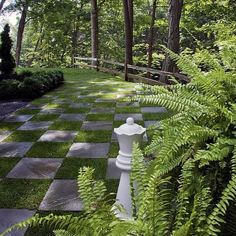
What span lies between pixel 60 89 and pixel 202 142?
338 inches

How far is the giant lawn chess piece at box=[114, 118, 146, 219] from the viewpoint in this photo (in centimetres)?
219

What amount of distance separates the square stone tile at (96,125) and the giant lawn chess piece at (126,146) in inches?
130

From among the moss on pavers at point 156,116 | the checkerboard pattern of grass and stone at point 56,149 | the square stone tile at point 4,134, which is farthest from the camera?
the moss on pavers at point 156,116

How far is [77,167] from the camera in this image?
158 inches

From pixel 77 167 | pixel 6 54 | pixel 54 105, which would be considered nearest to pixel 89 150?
pixel 77 167

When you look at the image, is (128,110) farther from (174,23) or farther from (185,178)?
(185,178)

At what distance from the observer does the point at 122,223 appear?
1419 mm

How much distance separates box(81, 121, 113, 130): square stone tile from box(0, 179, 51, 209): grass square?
2144mm

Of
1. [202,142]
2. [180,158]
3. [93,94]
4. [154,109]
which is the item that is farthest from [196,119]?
[93,94]

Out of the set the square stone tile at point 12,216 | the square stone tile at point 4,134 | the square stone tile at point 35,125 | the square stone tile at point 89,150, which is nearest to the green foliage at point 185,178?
the square stone tile at point 12,216

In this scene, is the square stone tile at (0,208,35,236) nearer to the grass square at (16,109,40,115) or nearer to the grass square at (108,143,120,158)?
the grass square at (108,143,120,158)

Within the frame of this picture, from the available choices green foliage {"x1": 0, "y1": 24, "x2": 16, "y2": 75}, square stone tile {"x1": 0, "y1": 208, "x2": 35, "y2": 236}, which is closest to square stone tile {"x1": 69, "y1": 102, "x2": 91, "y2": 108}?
green foliage {"x1": 0, "y1": 24, "x2": 16, "y2": 75}

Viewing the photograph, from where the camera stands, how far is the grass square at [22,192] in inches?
125

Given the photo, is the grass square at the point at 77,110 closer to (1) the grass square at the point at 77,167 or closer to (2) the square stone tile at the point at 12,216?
(1) the grass square at the point at 77,167
